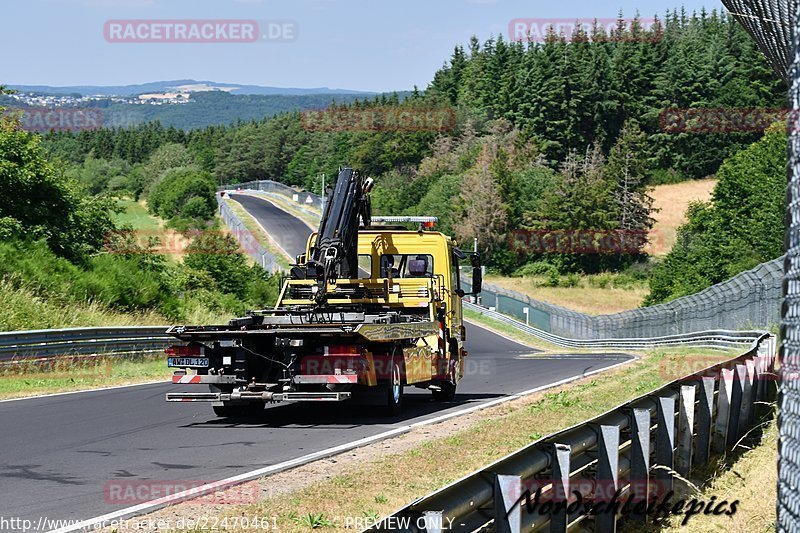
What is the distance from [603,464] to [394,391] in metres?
8.26

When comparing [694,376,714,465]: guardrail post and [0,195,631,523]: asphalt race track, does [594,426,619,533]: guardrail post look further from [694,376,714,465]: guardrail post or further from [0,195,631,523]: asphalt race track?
[0,195,631,523]: asphalt race track

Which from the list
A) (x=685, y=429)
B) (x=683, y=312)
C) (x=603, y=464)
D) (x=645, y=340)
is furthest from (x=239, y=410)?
(x=645, y=340)

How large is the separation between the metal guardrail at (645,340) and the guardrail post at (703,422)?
688 centimetres

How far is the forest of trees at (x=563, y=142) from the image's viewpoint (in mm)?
108938

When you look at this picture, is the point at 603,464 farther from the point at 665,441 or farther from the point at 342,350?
the point at 342,350

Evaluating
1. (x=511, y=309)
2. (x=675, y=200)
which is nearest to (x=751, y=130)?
(x=675, y=200)

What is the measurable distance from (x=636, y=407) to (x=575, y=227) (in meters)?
101

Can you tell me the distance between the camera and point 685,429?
9.70 m

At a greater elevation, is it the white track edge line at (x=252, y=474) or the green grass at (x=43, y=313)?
the white track edge line at (x=252, y=474)

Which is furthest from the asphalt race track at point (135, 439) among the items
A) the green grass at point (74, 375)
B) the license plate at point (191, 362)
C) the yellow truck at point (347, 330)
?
the green grass at point (74, 375)

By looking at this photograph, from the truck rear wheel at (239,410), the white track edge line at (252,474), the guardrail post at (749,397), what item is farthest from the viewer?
the truck rear wheel at (239,410)

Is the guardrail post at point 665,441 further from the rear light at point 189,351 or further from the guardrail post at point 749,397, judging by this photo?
the rear light at point 189,351

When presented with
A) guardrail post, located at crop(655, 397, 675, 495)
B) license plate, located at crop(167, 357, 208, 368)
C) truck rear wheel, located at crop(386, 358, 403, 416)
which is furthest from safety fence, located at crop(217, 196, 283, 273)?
guardrail post, located at crop(655, 397, 675, 495)

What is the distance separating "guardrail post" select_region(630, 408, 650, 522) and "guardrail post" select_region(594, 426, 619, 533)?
2.34 ft
